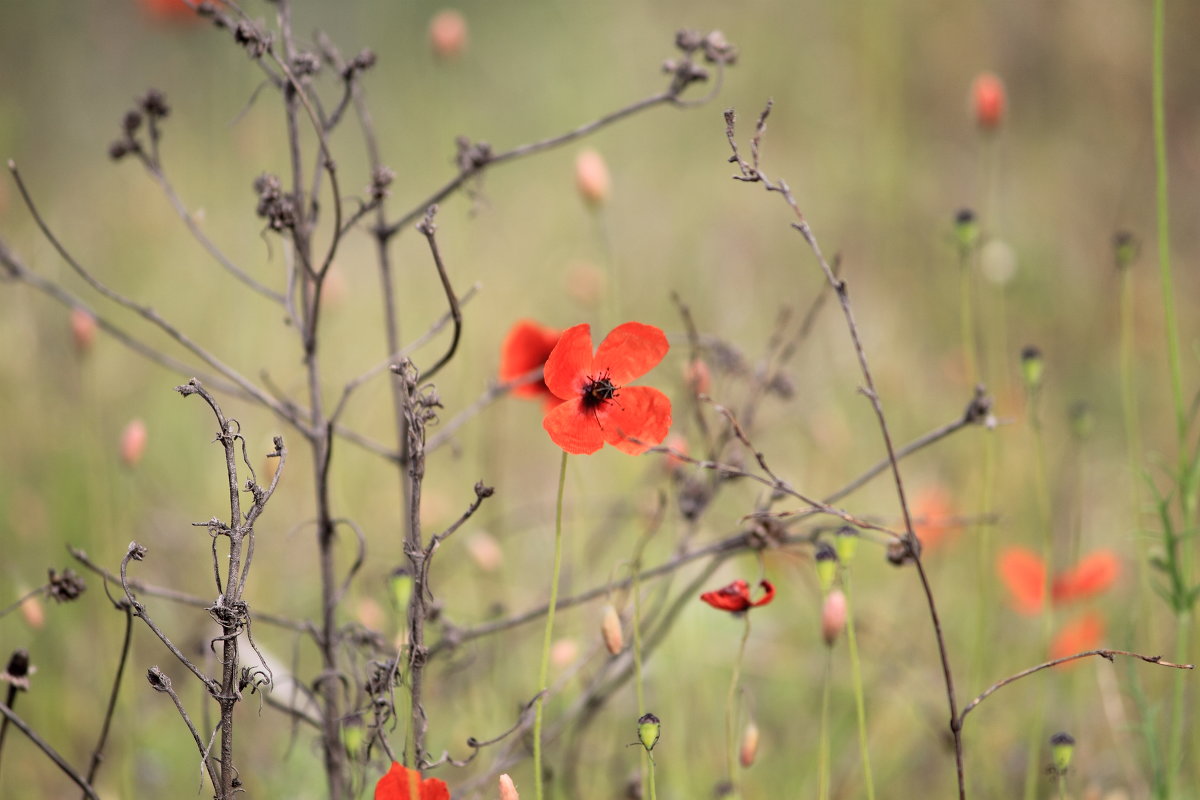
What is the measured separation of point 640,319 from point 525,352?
1.69 m

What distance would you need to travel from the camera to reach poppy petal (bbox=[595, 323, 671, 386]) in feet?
3.17

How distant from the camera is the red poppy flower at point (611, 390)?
0.93 metres

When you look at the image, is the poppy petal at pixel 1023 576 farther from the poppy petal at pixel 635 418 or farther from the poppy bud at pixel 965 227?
the poppy petal at pixel 635 418

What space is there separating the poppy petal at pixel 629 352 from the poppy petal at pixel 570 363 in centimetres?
1

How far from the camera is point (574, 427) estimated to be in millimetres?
930

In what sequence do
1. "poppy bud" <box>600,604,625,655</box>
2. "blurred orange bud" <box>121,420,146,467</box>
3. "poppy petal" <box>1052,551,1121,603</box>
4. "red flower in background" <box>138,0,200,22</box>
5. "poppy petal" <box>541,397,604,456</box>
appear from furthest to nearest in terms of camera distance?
"red flower in background" <box>138,0,200,22</box>, "poppy petal" <box>1052,551,1121,603</box>, "blurred orange bud" <box>121,420,146,467</box>, "poppy bud" <box>600,604,625,655</box>, "poppy petal" <box>541,397,604,456</box>

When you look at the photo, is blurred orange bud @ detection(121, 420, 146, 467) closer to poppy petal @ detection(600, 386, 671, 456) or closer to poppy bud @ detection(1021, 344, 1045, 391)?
poppy petal @ detection(600, 386, 671, 456)

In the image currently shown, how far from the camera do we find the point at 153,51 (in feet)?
13.9

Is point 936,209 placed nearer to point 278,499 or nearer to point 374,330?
point 374,330

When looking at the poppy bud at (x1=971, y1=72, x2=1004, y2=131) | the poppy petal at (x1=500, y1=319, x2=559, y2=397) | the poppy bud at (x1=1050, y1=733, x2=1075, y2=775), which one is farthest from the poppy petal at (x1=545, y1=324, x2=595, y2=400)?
the poppy bud at (x1=971, y1=72, x2=1004, y2=131)

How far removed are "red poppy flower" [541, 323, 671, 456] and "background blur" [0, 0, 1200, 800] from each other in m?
0.36

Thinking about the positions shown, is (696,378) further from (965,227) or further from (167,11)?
(167,11)

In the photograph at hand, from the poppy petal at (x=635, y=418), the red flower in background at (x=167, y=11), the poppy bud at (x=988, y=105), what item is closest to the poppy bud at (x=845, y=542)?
the poppy petal at (x=635, y=418)

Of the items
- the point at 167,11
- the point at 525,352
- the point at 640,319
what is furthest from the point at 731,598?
the point at 167,11
